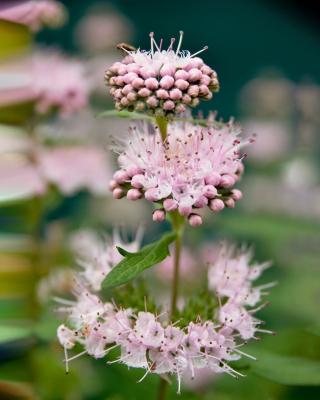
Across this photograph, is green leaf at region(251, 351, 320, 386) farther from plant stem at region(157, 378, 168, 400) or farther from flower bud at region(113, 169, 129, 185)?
flower bud at region(113, 169, 129, 185)

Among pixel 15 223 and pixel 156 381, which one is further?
pixel 15 223

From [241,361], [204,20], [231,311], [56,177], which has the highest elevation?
[204,20]

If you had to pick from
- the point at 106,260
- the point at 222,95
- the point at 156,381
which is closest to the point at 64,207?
the point at 222,95

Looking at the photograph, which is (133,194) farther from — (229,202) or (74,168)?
(74,168)

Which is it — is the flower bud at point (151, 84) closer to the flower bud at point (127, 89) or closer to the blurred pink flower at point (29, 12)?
the flower bud at point (127, 89)

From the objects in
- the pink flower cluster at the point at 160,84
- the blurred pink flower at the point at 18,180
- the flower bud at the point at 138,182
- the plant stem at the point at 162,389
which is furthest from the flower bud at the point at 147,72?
the blurred pink flower at the point at 18,180

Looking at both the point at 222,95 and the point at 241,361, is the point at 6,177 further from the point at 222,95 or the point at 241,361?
the point at 222,95
